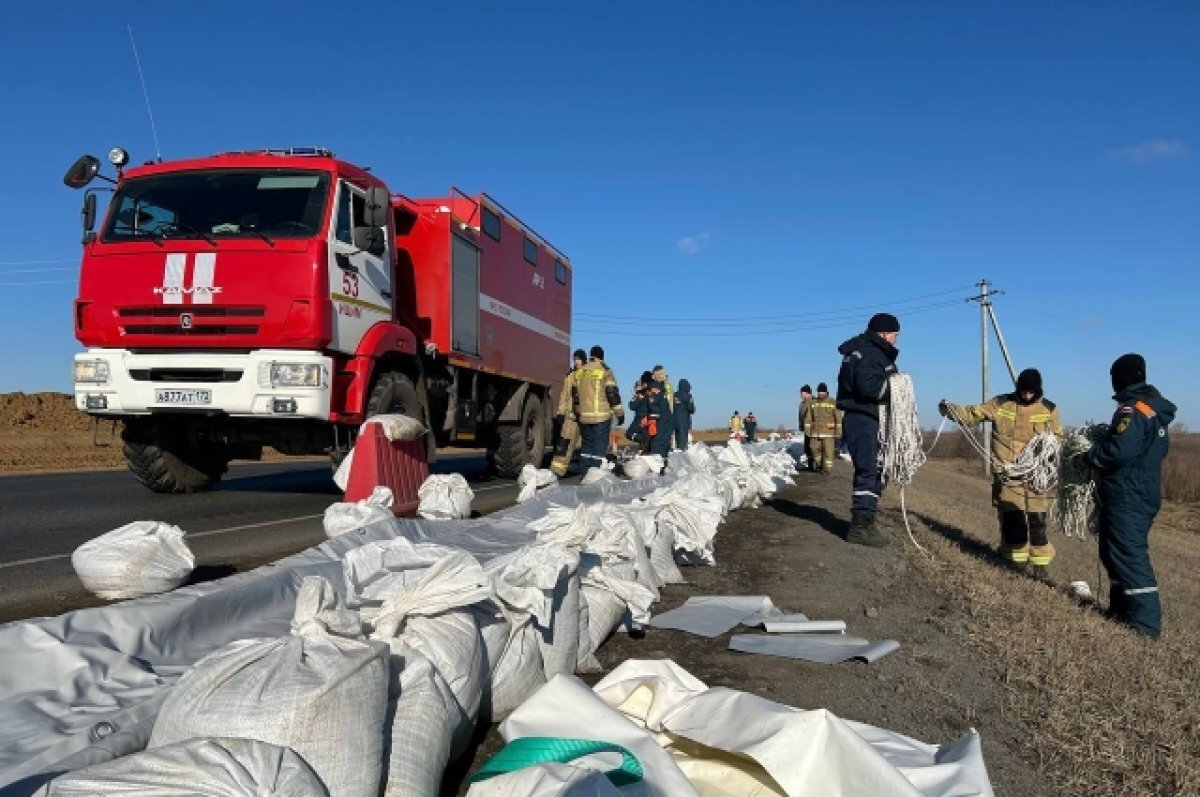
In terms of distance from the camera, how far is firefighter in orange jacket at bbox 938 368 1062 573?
703 cm

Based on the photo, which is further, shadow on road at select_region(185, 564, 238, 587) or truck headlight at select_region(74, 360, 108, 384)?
truck headlight at select_region(74, 360, 108, 384)

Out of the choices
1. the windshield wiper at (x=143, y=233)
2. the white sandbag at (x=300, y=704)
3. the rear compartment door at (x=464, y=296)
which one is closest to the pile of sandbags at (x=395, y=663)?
the white sandbag at (x=300, y=704)

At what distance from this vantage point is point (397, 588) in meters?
2.42

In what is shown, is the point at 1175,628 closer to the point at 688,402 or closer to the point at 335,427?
the point at 335,427

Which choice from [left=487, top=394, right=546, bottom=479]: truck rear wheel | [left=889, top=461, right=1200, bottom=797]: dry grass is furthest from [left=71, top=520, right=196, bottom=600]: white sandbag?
[left=487, top=394, right=546, bottom=479]: truck rear wheel

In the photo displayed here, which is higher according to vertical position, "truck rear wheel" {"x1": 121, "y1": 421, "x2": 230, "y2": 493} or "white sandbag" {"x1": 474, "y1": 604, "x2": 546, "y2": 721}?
"truck rear wheel" {"x1": 121, "y1": 421, "x2": 230, "y2": 493}

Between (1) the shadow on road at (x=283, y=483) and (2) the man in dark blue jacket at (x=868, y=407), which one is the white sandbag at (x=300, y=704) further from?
(1) the shadow on road at (x=283, y=483)

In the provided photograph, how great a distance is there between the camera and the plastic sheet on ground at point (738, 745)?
183cm

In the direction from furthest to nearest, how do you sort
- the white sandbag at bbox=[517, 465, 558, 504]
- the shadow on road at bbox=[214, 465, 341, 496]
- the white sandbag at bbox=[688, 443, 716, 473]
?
the shadow on road at bbox=[214, 465, 341, 496] < the white sandbag at bbox=[688, 443, 716, 473] < the white sandbag at bbox=[517, 465, 558, 504]

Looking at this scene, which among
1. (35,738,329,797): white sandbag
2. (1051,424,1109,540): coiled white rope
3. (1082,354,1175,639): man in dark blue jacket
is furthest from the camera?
(1051,424,1109,540): coiled white rope

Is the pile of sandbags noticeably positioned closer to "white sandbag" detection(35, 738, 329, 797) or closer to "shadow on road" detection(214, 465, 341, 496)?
"white sandbag" detection(35, 738, 329, 797)

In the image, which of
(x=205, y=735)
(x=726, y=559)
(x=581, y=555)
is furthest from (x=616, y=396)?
(x=205, y=735)

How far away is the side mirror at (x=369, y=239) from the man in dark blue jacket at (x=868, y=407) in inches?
163

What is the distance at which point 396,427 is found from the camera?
6.48 meters
